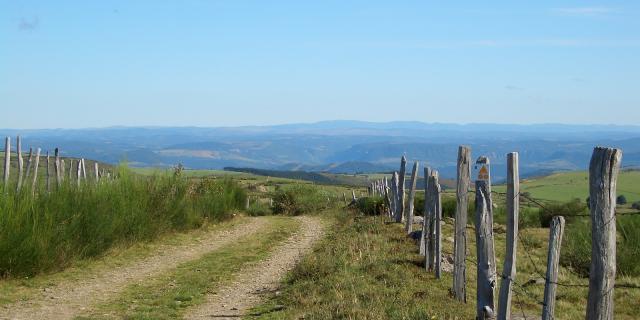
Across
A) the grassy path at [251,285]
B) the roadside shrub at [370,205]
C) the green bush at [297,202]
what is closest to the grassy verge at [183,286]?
the grassy path at [251,285]

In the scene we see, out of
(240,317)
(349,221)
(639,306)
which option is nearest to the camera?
(240,317)

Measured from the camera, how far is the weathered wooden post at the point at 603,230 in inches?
245

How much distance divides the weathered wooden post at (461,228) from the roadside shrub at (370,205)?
17677mm

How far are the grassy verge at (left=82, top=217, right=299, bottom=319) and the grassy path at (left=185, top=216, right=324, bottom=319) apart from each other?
0.73 feet

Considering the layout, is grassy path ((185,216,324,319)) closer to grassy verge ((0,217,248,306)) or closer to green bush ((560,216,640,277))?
grassy verge ((0,217,248,306))

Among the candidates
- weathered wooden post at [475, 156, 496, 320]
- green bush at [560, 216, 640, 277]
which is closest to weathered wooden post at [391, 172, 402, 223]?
green bush at [560, 216, 640, 277]

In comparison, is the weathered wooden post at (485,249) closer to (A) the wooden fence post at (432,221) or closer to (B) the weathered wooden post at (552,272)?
(B) the weathered wooden post at (552,272)

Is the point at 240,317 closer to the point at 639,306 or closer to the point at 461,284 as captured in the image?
the point at 461,284

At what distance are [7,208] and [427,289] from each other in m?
7.39

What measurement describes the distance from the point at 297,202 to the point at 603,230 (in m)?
26.8

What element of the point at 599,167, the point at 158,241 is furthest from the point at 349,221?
the point at 599,167

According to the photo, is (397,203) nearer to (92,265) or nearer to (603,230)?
(92,265)

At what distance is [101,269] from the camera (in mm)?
14000

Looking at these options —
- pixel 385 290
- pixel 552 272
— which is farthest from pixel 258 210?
pixel 552 272
